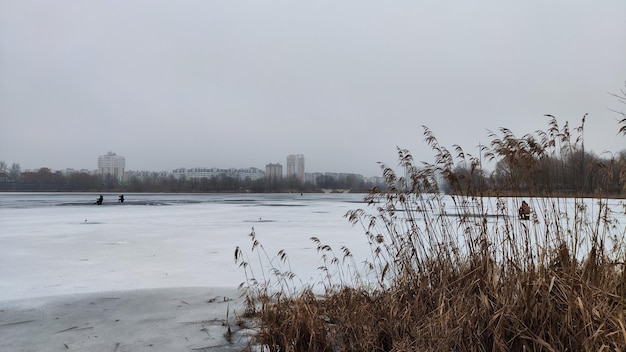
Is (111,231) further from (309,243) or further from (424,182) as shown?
(424,182)

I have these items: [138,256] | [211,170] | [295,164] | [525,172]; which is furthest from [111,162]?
[525,172]

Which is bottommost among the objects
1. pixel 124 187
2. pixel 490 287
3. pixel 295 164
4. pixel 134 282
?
pixel 134 282

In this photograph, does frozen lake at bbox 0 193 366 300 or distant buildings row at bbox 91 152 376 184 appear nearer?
frozen lake at bbox 0 193 366 300

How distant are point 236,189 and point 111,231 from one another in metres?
89.3

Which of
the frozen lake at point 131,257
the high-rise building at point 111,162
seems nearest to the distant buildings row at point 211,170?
the high-rise building at point 111,162

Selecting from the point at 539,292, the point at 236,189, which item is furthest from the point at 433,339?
the point at 236,189

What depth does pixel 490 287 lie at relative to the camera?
2.77m

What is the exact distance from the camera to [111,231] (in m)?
12.1

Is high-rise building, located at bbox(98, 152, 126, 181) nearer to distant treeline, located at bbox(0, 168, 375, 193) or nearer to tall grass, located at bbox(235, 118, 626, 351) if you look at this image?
distant treeline, located at bbox(0, 168, 375, 193)

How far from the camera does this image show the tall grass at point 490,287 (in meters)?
2.33

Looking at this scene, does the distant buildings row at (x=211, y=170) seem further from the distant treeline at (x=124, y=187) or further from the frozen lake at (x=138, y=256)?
the frozen lake at (x=138, y=256)

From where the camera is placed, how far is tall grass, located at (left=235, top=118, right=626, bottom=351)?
2.33 m

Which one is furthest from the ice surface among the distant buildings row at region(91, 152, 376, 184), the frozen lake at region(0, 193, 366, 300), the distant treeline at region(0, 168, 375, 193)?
the distant buildings row at region(91, 152, 376, 184)

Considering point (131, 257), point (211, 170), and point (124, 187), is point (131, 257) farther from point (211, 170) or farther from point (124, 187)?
point (211, 170)
